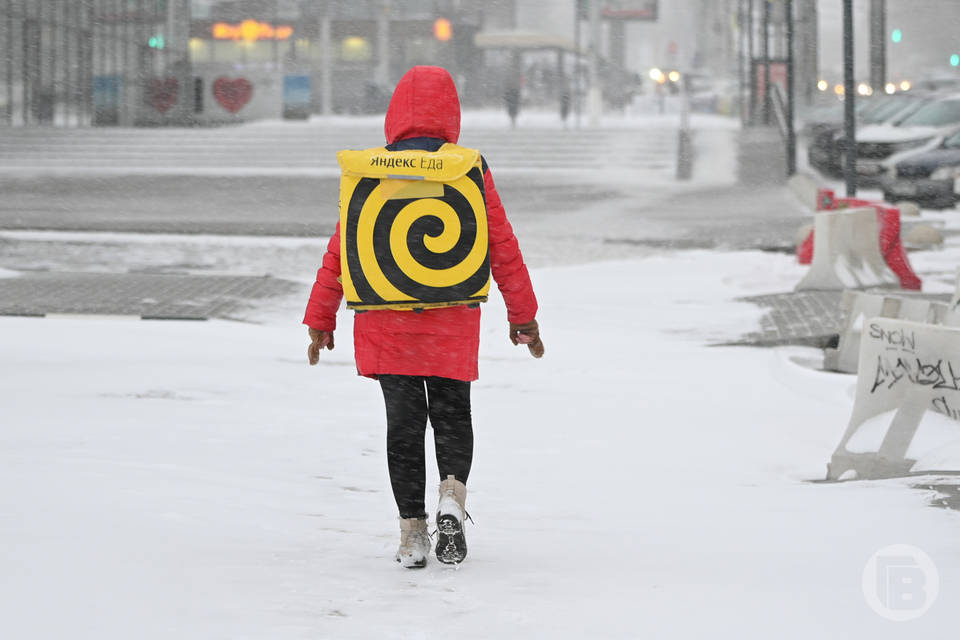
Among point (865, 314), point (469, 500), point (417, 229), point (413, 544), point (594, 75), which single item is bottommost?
point (469, 500)

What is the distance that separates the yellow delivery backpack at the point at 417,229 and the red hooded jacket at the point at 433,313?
7cm

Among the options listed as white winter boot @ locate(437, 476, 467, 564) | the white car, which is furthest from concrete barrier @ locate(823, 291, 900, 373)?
the white car

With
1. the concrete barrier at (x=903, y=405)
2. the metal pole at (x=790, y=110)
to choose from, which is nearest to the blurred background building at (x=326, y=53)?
the metal pole at (x=790, y=110)

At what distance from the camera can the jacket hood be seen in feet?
13.4

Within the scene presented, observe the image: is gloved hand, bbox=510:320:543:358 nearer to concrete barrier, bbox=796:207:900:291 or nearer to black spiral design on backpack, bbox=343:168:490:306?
black spiral design on backpack, bbox=343:168:490:306

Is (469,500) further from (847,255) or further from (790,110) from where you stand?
(790,110)

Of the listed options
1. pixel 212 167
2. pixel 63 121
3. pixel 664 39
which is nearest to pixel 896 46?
pixel 664 39

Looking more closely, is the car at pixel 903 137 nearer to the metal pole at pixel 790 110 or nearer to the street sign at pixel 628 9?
the metal pole at pixel 790 110

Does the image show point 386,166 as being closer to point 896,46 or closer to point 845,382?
point 845,382

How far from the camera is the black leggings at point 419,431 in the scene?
419cm

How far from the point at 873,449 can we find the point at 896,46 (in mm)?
115542

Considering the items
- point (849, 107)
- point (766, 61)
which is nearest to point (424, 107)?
point (849, 107)

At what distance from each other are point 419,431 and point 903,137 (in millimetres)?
23192

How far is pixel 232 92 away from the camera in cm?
4425
